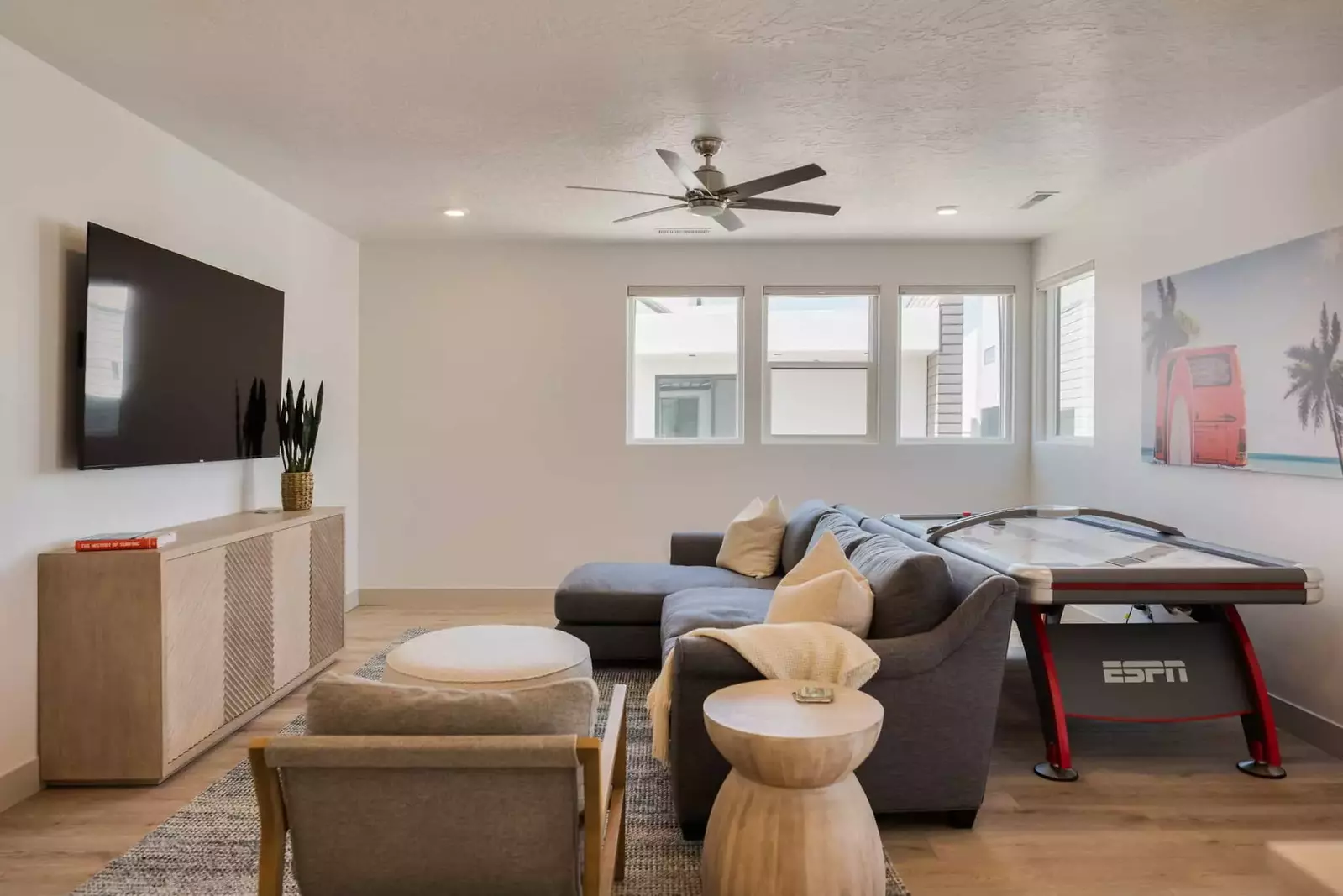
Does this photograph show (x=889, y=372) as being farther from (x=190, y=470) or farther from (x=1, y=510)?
(x=1, y=510)

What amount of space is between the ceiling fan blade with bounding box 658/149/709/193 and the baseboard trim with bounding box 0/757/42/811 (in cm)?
299

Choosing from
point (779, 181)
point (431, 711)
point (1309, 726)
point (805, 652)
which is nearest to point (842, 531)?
point (805, 652)

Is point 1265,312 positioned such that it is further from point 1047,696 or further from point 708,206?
point 708,206

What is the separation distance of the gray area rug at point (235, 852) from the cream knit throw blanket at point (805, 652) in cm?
55

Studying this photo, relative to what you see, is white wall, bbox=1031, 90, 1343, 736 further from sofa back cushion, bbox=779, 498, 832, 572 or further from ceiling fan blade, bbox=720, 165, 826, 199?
ceiling fan blade, bbox=720, 165, 826, 199

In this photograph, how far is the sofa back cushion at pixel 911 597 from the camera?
2.45 meters

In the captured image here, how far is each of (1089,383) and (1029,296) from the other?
914 millimetres

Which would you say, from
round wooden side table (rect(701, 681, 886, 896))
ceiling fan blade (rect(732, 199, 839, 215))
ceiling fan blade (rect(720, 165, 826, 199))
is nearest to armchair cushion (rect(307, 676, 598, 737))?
round wooden side table (rect(701, 681, 886, 896))

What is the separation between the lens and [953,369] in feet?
19.0

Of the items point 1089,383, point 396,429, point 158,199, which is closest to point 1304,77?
point 1089,383

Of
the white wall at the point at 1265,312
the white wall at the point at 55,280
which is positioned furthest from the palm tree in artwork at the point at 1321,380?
the white wall at the point at 55,280

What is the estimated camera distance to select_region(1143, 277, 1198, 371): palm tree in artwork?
12.7 feet

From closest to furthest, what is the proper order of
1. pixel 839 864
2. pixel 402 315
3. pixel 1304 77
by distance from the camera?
pixel 839 864 → pixel 1304 77 → pixel 402 315

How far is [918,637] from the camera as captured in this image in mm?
2402
